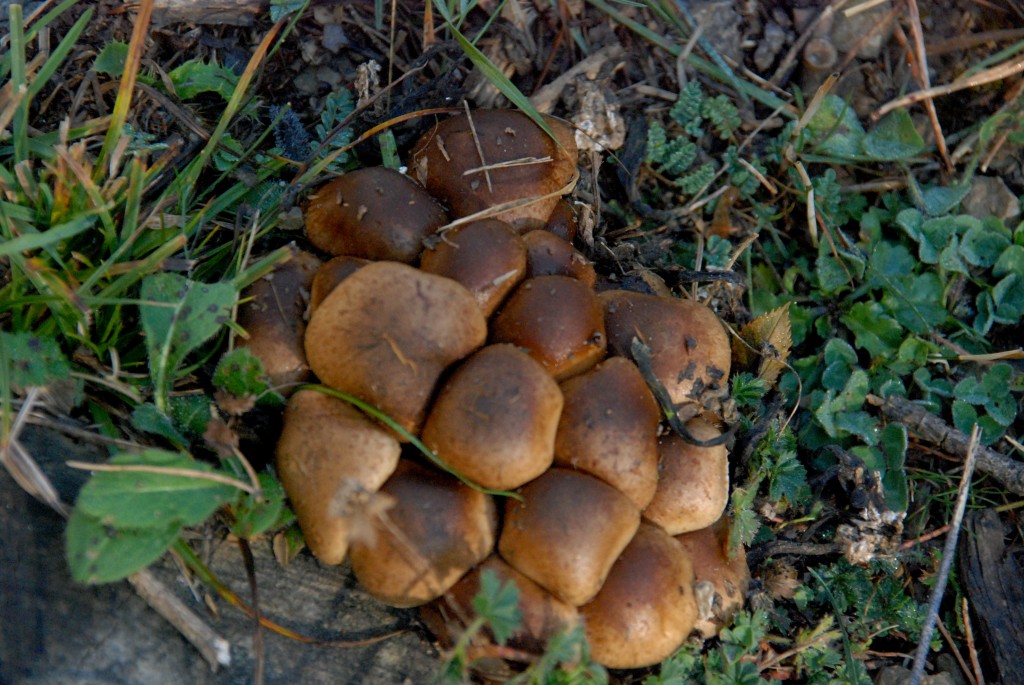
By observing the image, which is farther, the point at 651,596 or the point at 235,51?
the point at 235,51

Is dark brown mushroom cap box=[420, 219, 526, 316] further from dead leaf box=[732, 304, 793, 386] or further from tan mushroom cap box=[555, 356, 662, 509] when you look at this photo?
dead leaf box=[732, 304, 793, 386]

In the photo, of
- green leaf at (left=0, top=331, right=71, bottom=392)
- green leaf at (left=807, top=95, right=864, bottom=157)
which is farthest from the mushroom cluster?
green leaf at (left=807, top=95, right=864, bottom=157)

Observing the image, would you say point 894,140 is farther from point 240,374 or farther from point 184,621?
point 184,621

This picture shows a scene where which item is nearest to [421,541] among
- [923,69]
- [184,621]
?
[184,621]

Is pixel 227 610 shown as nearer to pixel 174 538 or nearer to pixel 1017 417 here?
pixel 174 538

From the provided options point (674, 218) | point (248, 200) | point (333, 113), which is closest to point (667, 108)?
point (674, 218)

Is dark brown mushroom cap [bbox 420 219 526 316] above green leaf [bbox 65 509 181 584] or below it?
above
